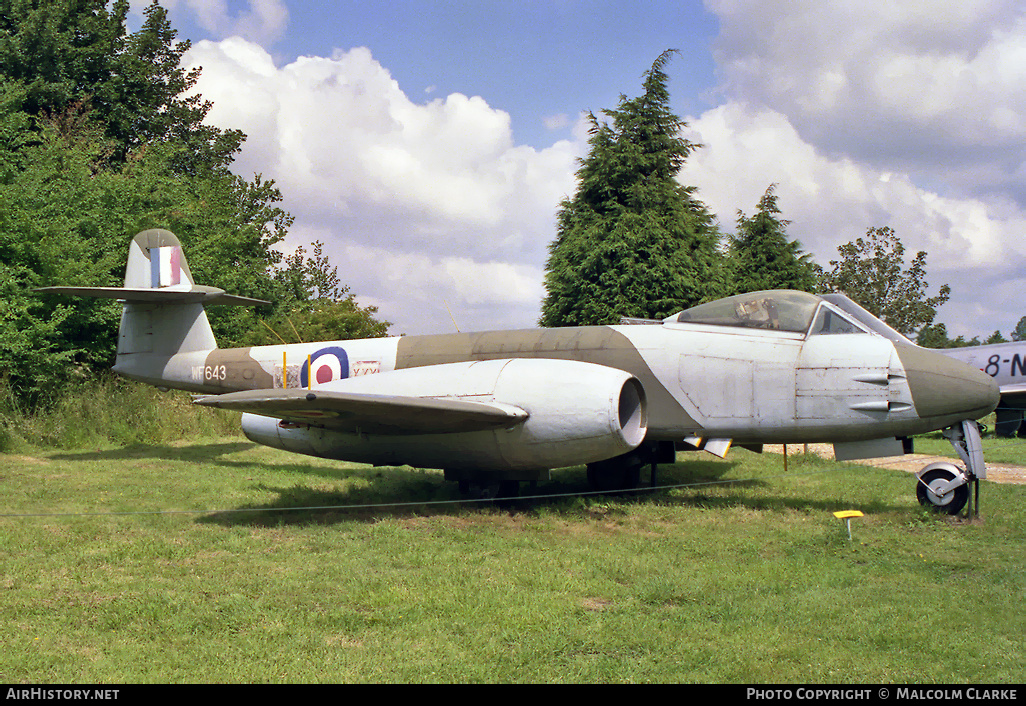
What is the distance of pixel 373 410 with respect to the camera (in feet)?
22.7

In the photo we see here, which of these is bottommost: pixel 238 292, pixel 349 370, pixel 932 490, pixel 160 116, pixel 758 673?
pixel 758 673

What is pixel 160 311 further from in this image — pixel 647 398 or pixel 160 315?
pixel 647 398

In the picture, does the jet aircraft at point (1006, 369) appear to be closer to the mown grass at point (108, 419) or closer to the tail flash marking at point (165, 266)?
the tail flash marking at point (165, 266)

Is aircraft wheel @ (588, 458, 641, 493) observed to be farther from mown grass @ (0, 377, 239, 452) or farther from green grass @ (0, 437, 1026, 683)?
mown grass @ (0, 377, 239, 452)

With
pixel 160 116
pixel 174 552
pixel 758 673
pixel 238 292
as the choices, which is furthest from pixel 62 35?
pixel 758 673

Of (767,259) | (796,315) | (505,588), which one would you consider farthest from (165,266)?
(767,259)

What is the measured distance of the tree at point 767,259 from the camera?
22.2 meters

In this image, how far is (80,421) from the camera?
42.1ft

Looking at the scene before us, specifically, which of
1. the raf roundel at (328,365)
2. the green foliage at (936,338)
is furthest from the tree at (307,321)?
the green foliage at (936,338)

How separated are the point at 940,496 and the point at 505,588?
15.7ft

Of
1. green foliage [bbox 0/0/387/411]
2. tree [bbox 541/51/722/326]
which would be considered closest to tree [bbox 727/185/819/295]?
tree [bbox 541/51/722/326]

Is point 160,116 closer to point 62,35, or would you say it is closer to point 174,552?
point 62,35

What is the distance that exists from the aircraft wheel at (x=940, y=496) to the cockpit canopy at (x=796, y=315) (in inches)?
54.0

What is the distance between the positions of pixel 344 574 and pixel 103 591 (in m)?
1.58
